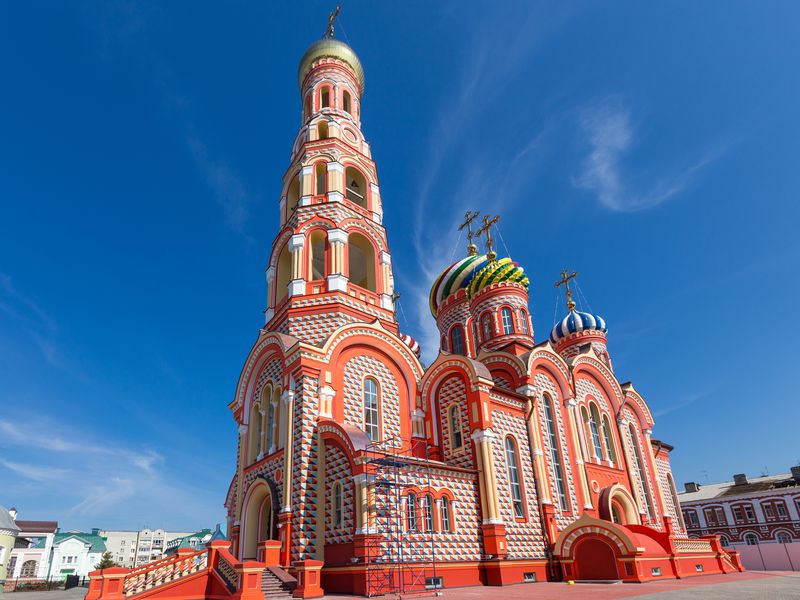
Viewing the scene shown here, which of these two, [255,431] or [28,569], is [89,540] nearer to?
[28,569]

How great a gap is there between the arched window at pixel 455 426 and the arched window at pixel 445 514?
246 centimetres

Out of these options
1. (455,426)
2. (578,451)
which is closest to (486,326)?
(578,451)

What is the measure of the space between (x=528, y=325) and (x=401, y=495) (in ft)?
42.2

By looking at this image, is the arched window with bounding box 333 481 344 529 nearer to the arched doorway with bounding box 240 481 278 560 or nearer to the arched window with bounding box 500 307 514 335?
the arched doorway with bounding box 240 481 278 560

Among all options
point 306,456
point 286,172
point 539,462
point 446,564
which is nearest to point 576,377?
point 539,462

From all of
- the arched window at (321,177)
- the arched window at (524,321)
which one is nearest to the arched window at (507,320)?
the arched window at (524,321)

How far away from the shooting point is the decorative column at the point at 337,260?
17953mm

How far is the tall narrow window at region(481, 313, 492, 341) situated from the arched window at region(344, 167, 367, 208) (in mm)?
7627

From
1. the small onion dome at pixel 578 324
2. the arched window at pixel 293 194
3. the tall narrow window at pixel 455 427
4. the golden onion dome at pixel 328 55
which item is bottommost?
the tall narrow window at pixel 455 427

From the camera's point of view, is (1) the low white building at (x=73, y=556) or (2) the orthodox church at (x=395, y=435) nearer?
(2) the orthodox church at (x=395, y=435)

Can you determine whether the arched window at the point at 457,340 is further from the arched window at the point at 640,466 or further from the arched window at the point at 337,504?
the arched window at the point at 337,504

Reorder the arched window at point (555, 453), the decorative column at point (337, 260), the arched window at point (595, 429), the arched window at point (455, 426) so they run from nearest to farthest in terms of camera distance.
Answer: the arched window at point (455, 426)
the arched window at point (555, 453)
the decorative column at point (337, 260)
the arched window at point (595, 429)

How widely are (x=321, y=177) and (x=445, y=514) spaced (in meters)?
13.9

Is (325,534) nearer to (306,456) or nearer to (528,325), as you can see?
(306,456)
